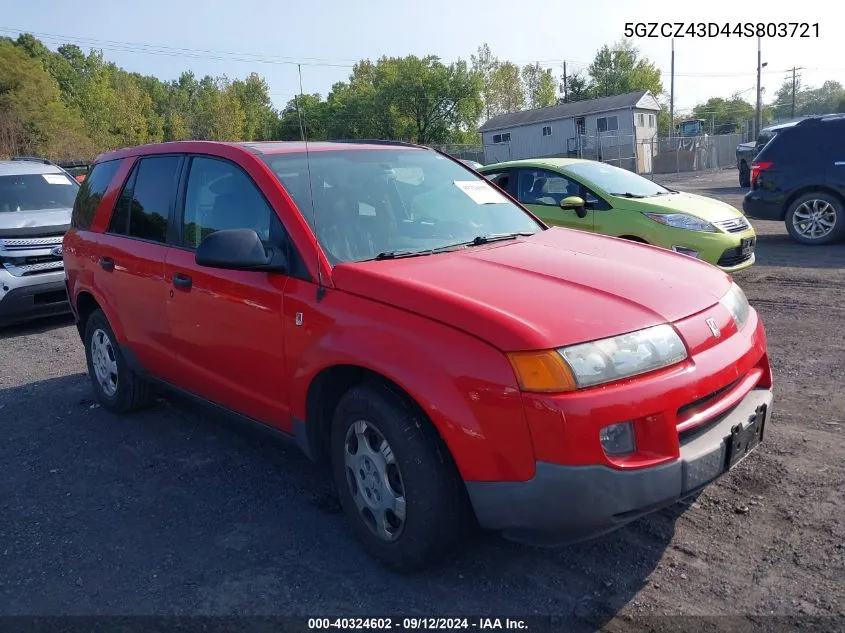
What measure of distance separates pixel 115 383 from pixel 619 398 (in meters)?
3.97

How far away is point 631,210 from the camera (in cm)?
846

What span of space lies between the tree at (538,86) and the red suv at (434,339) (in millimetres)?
82175

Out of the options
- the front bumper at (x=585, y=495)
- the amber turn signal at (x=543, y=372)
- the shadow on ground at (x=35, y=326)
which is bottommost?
the shadow on ground at (x=35, y=326)

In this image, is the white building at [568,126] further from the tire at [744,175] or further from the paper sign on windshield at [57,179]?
the paper sign on windshield at [57,179]

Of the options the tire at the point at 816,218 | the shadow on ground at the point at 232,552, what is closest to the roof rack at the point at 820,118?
the tire at the point at 816,218

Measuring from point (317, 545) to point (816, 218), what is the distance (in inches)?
392

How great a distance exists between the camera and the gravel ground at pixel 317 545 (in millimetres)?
2971

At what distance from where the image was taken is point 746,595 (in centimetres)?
289

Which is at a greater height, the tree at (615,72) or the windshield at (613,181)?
the tree at (615,72)

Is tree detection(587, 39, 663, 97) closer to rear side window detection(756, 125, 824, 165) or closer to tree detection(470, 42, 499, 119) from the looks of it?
tree detection(470, 42, 499, 119)

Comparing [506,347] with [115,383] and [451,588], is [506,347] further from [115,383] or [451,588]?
[115,383]

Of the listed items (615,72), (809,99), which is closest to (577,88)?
(615,72)

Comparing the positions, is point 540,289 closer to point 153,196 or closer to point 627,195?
point 153,196

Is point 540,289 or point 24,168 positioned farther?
point 24,168
